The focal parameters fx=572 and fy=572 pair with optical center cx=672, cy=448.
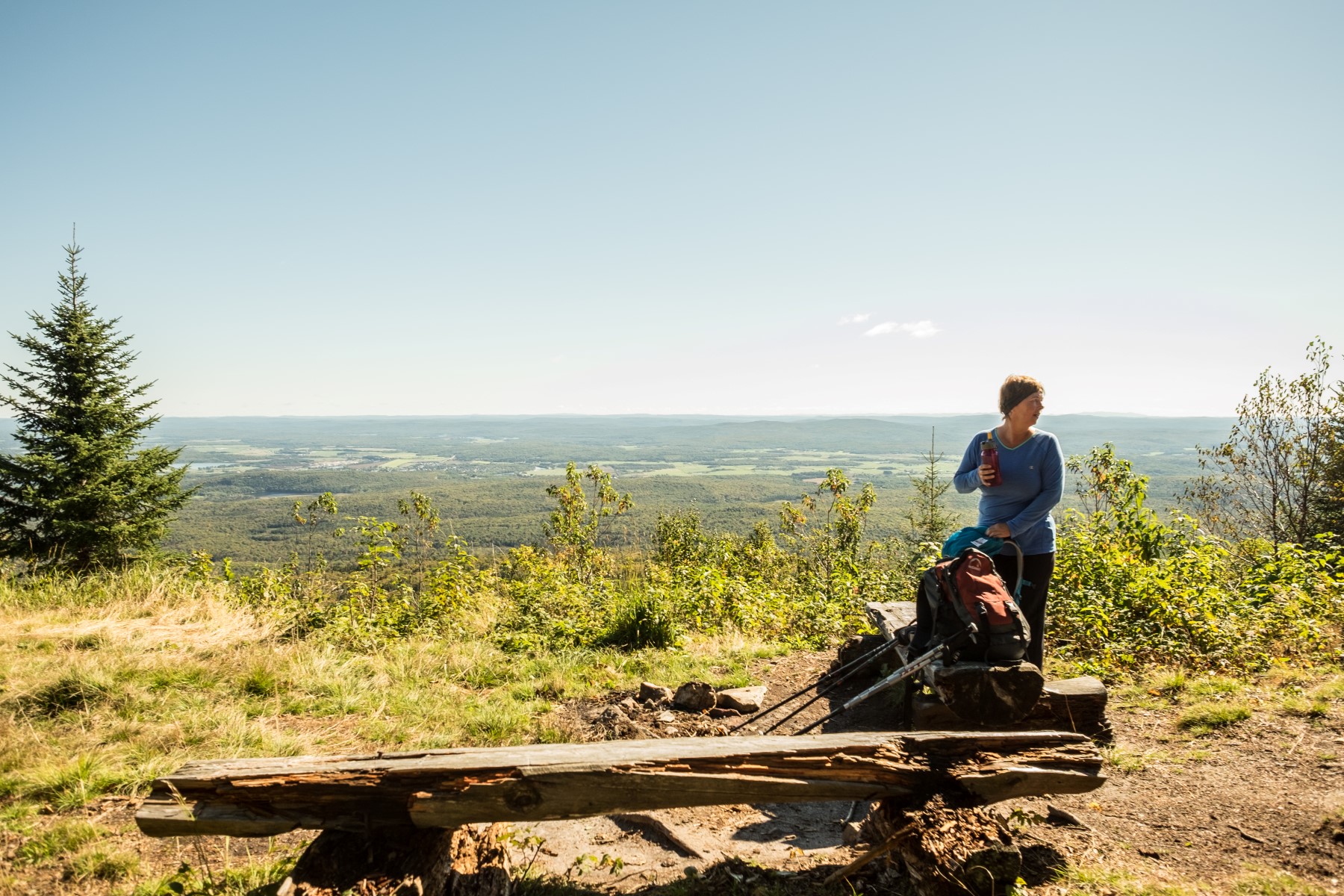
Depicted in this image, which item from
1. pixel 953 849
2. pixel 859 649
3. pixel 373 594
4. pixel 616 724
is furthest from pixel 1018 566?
pixel 373 594

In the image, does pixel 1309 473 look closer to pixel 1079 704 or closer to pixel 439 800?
pixel 1079 704

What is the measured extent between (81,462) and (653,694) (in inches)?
700

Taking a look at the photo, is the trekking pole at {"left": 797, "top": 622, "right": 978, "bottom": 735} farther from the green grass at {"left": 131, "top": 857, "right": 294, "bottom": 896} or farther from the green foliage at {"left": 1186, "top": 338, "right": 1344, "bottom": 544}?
the green foliage at {"left": 1186, "top": 338, "right": 1344, "bottom": 544}

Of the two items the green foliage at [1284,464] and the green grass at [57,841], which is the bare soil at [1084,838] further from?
the green foliage at [1284,464]

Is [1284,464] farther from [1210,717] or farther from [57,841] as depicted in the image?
[57,841]

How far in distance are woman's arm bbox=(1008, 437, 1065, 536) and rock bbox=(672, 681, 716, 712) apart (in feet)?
10.6

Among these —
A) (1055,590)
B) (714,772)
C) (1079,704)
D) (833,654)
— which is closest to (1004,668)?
(1079,704)

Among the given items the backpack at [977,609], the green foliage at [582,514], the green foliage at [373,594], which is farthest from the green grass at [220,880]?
the green foliage at [582,514]

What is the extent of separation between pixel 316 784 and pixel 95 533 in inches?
719

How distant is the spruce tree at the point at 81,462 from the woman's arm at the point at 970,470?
61.5 ft

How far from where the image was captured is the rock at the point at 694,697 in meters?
5.55

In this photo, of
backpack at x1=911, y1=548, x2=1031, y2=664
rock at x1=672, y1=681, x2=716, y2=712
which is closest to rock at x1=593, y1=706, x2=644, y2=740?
rock at x1=672, y1=681, x2=716, y2=712

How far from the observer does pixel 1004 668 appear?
332 cm

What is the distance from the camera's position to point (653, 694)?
571 cm
